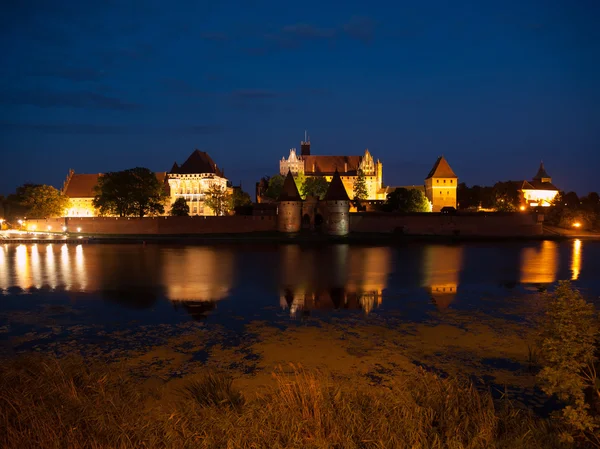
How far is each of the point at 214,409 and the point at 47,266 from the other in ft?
74.1

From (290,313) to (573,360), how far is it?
821 centimetres

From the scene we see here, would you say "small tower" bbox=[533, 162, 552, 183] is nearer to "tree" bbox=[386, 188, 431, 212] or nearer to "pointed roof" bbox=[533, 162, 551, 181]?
"pointed roof" bbox=[533, 162, 551, 181]

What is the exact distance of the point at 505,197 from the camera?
70.3 metres

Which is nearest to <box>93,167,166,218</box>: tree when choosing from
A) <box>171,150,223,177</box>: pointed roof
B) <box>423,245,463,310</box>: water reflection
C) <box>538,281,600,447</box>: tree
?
<box>171,150,223,177</box>: pointed roof

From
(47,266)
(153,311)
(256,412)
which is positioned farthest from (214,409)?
(47,266)

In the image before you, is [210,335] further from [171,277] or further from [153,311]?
[171,277]

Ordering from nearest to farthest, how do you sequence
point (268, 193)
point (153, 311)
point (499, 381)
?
point (499, 381) → point (153, 311) → point (268, 193)

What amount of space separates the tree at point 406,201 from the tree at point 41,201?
42.4 metres

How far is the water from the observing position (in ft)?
28.3

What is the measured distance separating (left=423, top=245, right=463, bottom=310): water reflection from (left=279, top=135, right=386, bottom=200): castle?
52.1m

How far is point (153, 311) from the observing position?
13.0 metres

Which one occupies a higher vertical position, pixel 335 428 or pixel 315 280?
pixel 335 428

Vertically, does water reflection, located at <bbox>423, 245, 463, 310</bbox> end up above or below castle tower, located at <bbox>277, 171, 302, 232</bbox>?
below

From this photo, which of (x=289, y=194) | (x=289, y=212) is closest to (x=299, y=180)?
(x=289, y=194)
